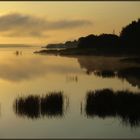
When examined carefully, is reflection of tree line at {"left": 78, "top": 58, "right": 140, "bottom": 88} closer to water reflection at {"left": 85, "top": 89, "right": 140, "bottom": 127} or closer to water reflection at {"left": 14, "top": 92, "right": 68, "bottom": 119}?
water reflection at {"left": 85, "top": 89, "right": 140, "bottom": 127}

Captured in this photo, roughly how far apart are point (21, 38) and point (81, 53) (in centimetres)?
58

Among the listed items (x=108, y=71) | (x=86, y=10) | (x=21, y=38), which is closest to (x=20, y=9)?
(x=21, y=38)

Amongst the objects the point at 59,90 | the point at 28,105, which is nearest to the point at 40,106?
the point at 28,105

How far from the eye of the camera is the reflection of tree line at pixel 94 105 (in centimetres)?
481

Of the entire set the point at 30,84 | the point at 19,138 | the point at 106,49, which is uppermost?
the point at 106,49

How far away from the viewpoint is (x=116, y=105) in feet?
15.9

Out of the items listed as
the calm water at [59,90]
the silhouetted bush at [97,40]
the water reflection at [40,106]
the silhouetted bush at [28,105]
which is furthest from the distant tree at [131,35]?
the silhouetted bush at [28,105]

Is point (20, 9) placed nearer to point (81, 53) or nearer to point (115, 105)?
point (81, 53)

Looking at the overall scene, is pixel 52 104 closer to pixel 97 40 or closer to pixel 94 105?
pixel 94 105

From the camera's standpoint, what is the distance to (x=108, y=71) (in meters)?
4.86

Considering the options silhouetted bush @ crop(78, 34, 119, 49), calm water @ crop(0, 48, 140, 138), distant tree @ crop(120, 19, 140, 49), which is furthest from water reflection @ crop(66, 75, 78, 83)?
distant tree @ crop(120, 19, 140, 49)

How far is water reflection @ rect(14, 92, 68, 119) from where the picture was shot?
16.0 ft

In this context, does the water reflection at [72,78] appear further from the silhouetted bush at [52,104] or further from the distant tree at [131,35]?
the distant tree at [131,35]

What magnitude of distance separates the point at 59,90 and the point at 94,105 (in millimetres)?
371
